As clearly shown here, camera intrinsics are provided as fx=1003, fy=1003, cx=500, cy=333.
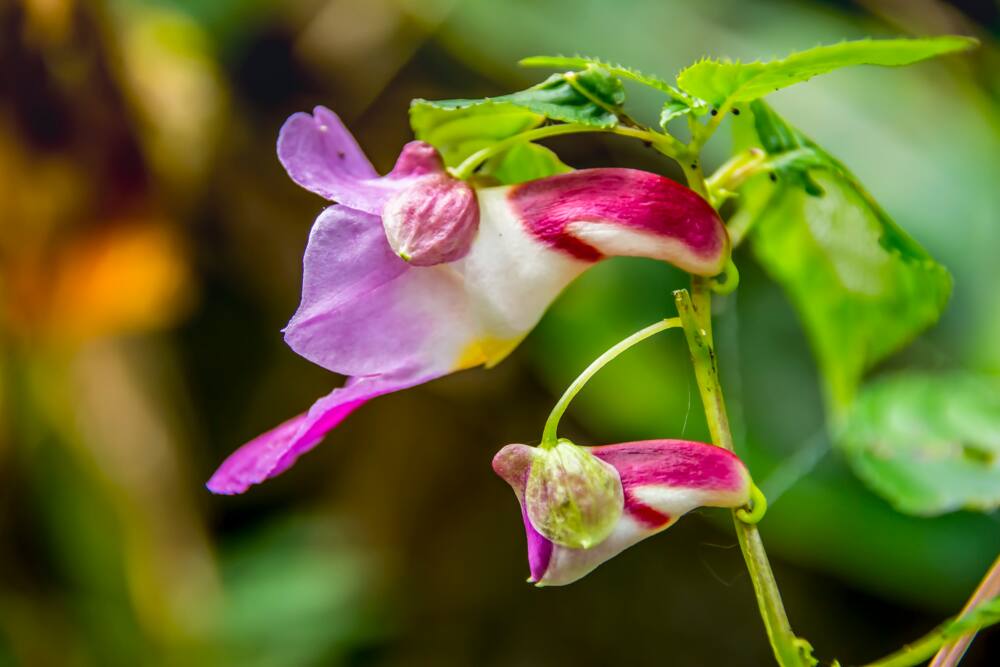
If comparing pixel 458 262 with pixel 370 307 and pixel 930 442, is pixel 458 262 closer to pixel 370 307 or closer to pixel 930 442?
pixel 370 307

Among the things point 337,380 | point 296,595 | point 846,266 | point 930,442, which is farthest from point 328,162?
point 337,380

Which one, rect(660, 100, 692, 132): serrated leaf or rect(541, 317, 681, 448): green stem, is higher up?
rect(660, 100, 692, 132): serrated leaf

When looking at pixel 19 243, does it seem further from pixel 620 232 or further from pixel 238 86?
pixel 620 232

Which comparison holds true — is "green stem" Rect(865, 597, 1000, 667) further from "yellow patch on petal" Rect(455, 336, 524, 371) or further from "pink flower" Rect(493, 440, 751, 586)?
"yellow patch on petal" Rect(455, 336, 524, 371)

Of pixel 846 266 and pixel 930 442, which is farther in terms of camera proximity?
pixel 930 442

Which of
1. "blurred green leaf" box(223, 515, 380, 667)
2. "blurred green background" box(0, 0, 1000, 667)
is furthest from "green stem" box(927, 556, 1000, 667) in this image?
"blurred green leaf" box(223, 515, 380, 667)

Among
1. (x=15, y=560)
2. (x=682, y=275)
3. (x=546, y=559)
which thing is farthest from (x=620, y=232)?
(x=15, y=560)
